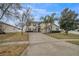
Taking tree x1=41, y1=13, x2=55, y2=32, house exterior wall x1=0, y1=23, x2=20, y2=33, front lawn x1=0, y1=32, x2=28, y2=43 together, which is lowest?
front lawn x1=0, y1=32, x2=28, y2=43

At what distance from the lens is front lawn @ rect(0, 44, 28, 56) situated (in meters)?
3.52

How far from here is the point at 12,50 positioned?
3.52m

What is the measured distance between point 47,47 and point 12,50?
414 millimetres

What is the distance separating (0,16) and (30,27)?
379mm

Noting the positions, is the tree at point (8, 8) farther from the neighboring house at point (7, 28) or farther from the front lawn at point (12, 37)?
the front lawn at point (12, 37)

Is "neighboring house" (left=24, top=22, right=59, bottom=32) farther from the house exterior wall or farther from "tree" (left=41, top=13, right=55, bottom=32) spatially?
the house exterior wall

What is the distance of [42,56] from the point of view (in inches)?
138

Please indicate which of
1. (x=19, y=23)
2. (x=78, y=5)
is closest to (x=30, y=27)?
(x=19, y=23)

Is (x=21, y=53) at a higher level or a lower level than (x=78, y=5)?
lower

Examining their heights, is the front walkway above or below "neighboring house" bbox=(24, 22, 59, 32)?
below

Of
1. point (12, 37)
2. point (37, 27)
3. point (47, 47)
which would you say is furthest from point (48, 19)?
point (12, 37)

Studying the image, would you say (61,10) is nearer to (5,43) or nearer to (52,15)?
(52,15)

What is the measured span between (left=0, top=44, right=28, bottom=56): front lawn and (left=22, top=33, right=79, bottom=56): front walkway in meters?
0.06

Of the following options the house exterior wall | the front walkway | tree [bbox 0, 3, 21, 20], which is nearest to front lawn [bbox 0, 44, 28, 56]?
the front walkway
